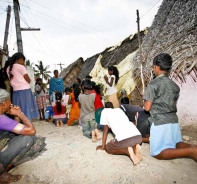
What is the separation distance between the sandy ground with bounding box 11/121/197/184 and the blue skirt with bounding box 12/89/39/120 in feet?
5.21

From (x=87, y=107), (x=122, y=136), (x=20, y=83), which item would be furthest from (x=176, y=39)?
(x=20, y=83)

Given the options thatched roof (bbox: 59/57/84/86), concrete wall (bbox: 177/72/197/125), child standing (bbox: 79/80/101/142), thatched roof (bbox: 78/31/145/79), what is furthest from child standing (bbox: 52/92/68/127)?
thatched roof (bbox: 59/57/84/86)

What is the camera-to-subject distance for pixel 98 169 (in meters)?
2.70

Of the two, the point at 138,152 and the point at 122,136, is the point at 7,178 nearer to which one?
the point at 122,136

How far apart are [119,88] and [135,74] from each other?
42.5 inches

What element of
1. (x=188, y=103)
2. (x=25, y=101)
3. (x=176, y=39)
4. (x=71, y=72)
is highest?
(x=71, y=72)

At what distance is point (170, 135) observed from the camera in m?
2.82

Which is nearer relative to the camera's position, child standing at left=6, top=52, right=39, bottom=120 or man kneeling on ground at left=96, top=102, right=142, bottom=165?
man kneeling on ground at left=96, top=102, right=142, bottom=165

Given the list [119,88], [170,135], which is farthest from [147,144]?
[119,88]

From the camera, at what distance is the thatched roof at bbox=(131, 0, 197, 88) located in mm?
4168

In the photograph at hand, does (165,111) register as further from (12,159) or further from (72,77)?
(72,77)

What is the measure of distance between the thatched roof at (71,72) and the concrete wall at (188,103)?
35.7 feet

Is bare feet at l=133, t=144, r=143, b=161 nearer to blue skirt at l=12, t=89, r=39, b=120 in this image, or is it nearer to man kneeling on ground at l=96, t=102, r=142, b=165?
man kneeling on ground at l=96, t=102, r=142, b=165

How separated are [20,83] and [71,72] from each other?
10.5 metres
